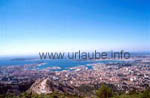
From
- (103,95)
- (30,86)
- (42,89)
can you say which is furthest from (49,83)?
(103,95)

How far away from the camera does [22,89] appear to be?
36.3m

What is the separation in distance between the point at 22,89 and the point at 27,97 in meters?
17.3

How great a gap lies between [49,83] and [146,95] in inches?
924

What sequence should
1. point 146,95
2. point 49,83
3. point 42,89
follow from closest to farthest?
1. point 146,95
2. point 42,89
3. point 49,83

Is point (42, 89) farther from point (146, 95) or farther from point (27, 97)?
point (146, 95)

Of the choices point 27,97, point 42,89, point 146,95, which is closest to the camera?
point 146,95

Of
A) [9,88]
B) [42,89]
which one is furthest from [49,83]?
[9,88]

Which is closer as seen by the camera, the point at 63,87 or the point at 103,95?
the point at 103,95

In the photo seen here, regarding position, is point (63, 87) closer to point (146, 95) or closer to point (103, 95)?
point (103, 95)

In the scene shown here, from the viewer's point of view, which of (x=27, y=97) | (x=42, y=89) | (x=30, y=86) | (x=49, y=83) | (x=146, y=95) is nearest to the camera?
(x=146, y=95)

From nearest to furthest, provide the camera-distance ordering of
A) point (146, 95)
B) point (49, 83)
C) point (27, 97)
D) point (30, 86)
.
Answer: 1. point (146, 95)
2. point (27, 97)
3. point (49, 83)
4. point (30, 86)

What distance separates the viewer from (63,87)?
119 ft

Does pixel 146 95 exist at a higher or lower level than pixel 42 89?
higher

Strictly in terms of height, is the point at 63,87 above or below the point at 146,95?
below
